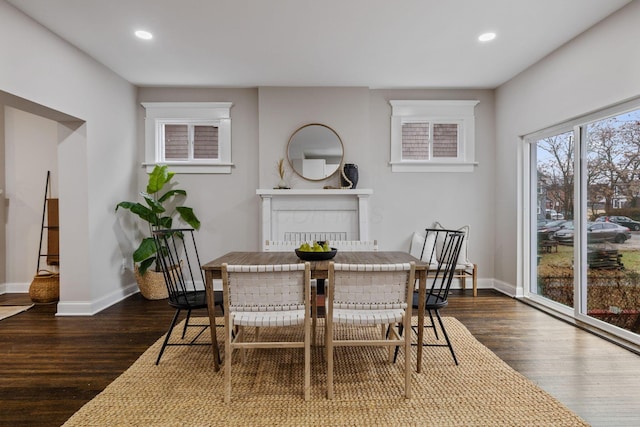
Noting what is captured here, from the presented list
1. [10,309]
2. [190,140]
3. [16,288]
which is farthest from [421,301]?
[16,288]

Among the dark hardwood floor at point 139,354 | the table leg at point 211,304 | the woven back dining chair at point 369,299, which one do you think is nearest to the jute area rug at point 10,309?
the dark hardwood floor at point 139,354

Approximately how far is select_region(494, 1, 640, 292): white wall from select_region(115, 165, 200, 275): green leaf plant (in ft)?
13.2

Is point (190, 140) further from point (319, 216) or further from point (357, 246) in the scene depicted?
point (357, 246)

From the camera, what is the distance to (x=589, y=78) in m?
3.32

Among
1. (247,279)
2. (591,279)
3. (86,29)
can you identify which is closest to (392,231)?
(591,279)

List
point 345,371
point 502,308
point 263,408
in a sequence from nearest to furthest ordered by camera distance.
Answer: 1. point 263,408
2. point 345,371
3. point 502,308

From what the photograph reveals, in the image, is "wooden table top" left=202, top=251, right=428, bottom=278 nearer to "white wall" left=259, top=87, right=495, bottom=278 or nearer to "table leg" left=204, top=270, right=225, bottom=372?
"table leg" left=204, top=270, right=225, bottom=372

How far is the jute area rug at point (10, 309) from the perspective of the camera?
3.89m

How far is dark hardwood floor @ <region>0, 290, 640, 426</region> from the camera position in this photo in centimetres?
209

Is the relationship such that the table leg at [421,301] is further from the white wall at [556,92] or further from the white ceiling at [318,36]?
the white wall at [556,92]

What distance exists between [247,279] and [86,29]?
2943 mm

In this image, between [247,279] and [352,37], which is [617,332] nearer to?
[247,279]

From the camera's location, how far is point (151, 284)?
4.46 meters

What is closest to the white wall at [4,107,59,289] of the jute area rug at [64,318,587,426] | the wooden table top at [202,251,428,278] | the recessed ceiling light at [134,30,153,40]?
the recessed ceiling light at [134,30,153,40]
